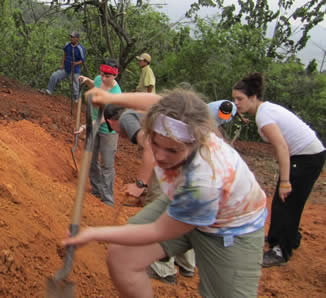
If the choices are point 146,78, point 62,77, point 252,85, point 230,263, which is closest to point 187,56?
point 62,77

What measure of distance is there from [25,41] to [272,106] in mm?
9315

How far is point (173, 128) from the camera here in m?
1.56

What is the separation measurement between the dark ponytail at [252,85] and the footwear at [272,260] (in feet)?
5.56

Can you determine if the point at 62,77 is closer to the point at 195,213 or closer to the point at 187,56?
the point at 187,56

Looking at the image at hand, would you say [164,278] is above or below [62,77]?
below

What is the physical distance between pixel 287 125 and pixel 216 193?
211cm

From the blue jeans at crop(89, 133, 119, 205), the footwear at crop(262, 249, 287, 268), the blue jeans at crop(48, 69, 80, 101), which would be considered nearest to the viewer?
the footwear at crop(262, 249, 287, 268)

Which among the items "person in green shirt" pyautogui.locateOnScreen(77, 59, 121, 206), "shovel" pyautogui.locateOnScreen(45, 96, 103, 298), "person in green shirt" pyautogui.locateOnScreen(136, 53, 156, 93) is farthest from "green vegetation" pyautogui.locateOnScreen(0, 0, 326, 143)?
"shovel" pyautogui.locateOnScreen(45, 96, 103, 298)

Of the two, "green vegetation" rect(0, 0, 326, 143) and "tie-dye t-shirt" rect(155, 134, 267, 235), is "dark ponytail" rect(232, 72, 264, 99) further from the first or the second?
"green vegetation" rect(0, 0, 326, 143)

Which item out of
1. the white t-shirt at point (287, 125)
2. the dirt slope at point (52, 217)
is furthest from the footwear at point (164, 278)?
the white t-shirt at point (287, 125)

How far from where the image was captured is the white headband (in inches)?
61.2

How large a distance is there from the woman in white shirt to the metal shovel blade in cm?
206

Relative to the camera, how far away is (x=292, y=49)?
14320 millimetres

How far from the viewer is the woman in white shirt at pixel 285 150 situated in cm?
335
